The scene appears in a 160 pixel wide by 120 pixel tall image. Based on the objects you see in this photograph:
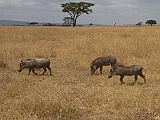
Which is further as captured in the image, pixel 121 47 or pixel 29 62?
pixel 121 47

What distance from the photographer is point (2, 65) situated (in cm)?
1180

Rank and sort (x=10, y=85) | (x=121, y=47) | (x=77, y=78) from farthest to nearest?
(x=121, y=47)
(x=77, y=78)
(x=10, y=85)

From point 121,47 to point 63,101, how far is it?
8.88 m

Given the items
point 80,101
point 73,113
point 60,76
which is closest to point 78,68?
point 60,76

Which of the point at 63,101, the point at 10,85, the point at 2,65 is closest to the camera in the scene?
the point at 63,101

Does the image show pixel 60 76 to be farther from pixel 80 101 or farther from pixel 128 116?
pixel 128 116

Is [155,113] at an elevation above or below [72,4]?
below

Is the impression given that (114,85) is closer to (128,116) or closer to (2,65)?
(128,116)

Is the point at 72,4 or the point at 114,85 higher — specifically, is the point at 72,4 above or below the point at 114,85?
above

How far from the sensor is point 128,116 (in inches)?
240

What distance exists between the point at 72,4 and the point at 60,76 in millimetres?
49647

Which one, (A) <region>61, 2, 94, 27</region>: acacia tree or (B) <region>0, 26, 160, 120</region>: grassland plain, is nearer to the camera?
(B) <region>0, 26, 160, 120</region>: grassland plain

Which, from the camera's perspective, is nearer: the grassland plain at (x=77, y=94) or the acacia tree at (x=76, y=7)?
the grassland plain at (x=77, y=94)

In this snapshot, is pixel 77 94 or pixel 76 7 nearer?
pixel 77 94
